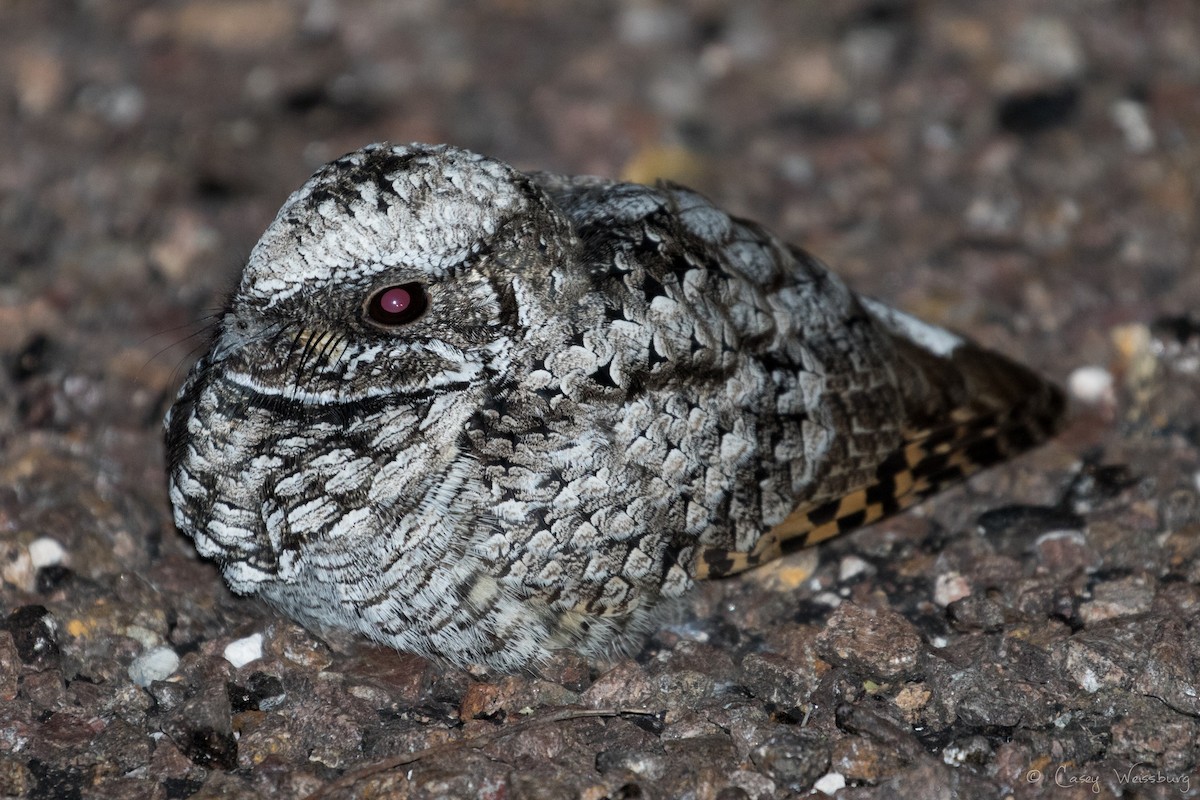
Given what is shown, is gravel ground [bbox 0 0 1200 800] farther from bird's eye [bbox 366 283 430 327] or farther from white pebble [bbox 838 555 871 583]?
bird's eye [bbox 366 283 430 327]

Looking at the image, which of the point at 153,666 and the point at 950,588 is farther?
the point at 950,588

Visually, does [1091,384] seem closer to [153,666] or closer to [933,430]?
[933,430]

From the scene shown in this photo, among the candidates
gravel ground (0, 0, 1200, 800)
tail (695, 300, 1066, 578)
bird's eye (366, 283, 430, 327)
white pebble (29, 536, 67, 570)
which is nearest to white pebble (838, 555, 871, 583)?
gravel ground (0, 0, 1200, 800)

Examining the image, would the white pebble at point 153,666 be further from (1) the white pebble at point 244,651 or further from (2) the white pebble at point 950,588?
(2) the white pebble at point 950,588

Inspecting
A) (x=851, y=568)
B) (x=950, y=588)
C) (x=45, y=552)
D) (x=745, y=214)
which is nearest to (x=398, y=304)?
(x=45, y=552)

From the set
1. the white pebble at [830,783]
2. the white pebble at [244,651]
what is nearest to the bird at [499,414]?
the white pebble at [244,651]

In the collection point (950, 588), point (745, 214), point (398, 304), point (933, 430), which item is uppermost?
point (398, 304)
